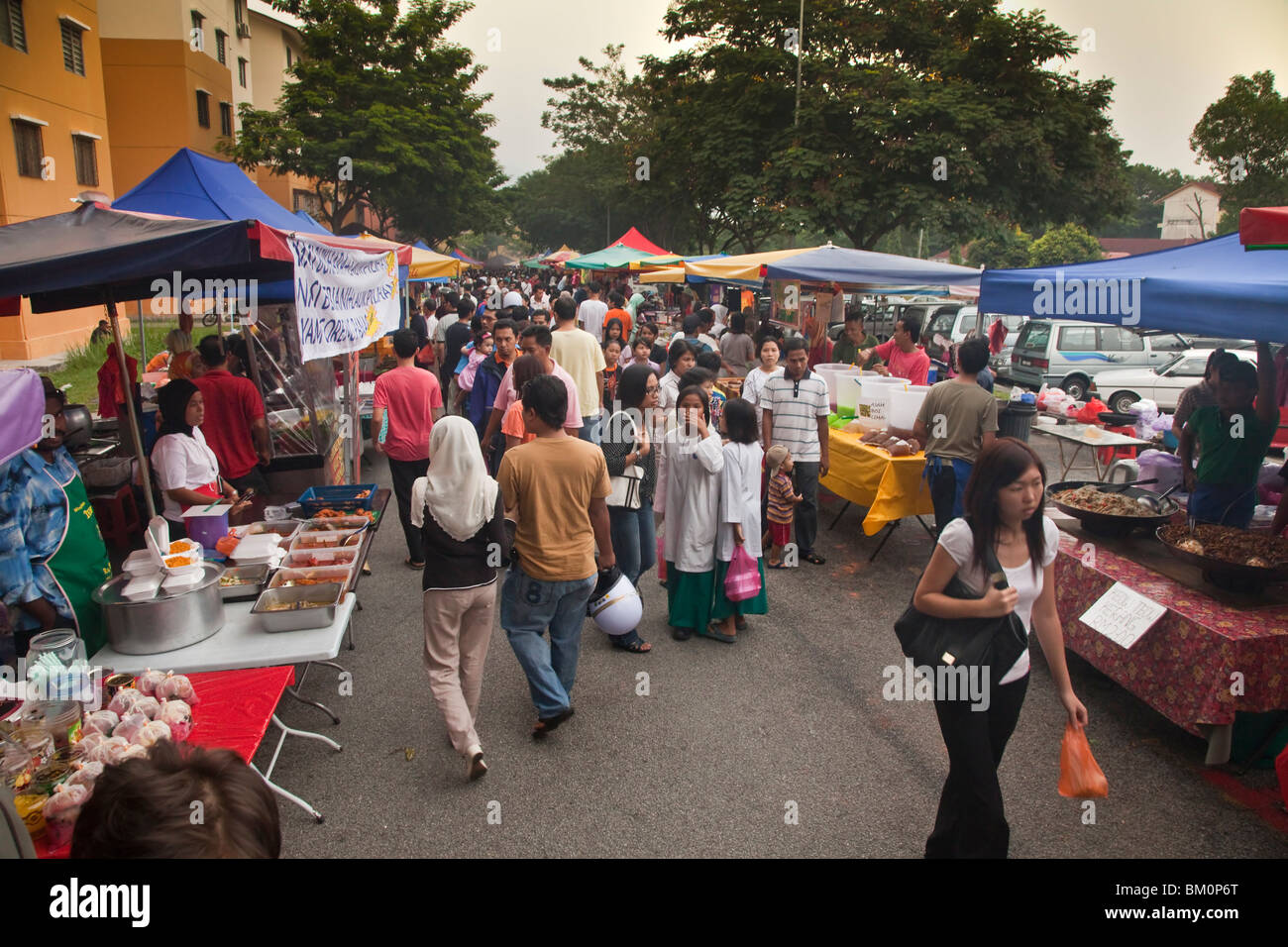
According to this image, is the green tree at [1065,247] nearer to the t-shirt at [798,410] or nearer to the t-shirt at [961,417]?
the t-shirt at [798,410]

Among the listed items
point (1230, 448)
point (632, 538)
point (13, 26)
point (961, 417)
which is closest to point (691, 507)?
point (632, 538)

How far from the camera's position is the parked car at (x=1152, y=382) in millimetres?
14758

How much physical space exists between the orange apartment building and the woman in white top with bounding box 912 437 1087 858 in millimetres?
12442

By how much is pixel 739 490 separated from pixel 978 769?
2592 mm

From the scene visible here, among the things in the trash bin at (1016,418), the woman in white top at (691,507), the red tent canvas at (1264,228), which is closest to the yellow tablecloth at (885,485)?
the trash bin at (1016,418)

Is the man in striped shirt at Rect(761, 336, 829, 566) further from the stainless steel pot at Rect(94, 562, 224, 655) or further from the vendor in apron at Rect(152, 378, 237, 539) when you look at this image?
→ the stainless steel pot at Rect(94, 562, 224, 655)

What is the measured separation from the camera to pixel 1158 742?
432cm

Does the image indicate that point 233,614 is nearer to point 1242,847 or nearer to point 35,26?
point 1242,847

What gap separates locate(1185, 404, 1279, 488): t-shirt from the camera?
5.08 meters

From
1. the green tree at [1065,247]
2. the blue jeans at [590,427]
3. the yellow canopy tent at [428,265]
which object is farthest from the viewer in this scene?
the green tree at [1065,247]

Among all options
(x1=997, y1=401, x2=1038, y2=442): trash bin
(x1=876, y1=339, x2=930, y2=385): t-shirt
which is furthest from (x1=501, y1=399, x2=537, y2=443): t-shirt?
(x1=876, y1=339, x2=930, y2=385): t-shirt

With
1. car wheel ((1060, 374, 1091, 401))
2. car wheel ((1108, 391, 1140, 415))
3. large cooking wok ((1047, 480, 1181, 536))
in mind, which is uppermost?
car wheel ((1060, 374, 1091, 401))

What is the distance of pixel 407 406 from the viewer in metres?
6.34

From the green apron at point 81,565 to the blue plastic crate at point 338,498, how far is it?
1.74 m
